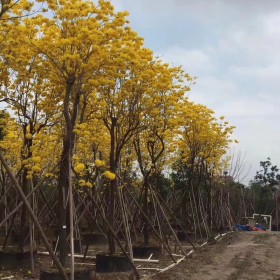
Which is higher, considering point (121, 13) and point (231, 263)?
point (121, 13)

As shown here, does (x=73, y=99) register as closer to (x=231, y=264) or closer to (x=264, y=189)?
(x=231, y=264)

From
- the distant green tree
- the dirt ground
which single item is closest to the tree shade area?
the dirt ground

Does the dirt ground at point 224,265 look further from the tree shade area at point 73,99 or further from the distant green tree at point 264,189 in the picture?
the distant green tree at point 264,189

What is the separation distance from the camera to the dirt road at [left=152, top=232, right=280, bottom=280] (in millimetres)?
9133

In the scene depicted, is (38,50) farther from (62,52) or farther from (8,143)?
(8,143)

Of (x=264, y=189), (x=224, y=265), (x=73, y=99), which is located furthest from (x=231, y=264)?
(x=264, y=189)

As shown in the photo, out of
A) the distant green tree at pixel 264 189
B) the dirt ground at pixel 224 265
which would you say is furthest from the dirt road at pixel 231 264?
the distant green tree at pixel 264 189

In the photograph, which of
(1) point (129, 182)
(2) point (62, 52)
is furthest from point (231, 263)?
(1) point (129, 182)

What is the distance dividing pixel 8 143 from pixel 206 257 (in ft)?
19.0

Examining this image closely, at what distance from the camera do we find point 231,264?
10.7 metres

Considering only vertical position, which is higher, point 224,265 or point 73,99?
point 73,99

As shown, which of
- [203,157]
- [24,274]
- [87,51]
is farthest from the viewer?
[203,157]

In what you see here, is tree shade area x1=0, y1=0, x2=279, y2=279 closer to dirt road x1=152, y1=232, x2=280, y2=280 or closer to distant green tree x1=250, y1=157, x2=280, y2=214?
dirt road x1=152, y1=232, x2=280, y2=280

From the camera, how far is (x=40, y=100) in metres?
9.09
